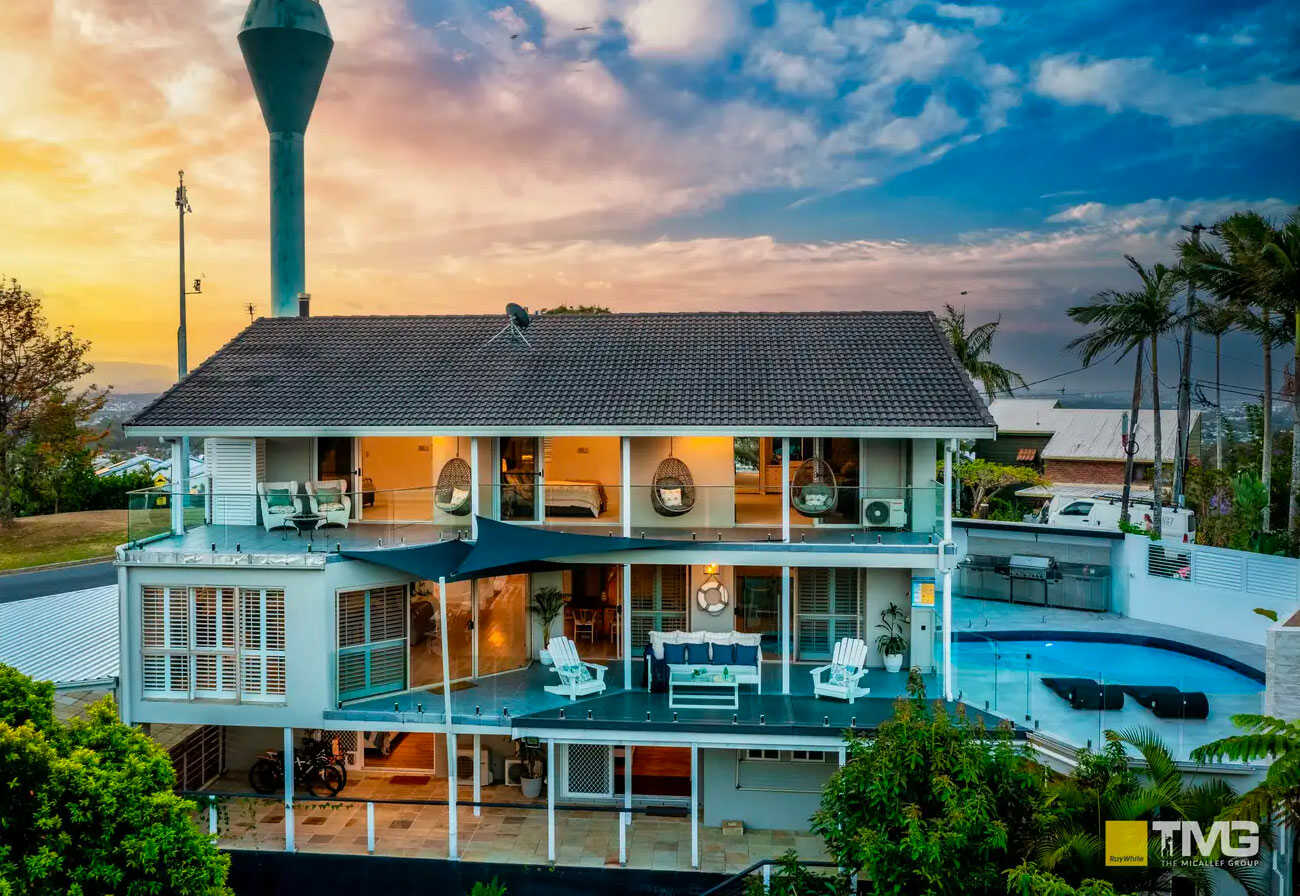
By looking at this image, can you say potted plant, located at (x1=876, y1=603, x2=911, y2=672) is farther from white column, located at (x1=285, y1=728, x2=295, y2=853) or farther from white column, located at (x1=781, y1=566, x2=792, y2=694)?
white column, located at (x1=285, y1=728, x2=295, y2=853)

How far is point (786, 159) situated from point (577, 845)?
79.9 ft

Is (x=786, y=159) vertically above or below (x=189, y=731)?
above

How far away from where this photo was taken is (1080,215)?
125ft

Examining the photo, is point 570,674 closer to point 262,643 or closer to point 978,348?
point 262,643

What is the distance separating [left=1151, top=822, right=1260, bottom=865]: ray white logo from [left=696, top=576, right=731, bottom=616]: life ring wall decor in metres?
8.31

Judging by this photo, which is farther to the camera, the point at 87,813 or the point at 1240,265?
the point at 1240,265

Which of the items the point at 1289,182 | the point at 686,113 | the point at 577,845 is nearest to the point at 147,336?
the point at 686,113

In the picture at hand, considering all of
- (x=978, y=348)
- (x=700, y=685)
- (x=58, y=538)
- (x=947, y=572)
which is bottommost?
(x=700, y=685)

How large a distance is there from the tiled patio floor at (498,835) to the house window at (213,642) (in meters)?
1.91

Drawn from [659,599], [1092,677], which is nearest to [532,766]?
[659,599]

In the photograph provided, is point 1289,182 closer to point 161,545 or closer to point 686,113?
point 686,113

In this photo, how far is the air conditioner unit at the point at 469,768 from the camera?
1553cm

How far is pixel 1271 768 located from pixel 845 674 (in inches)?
241

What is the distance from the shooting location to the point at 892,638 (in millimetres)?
15789
